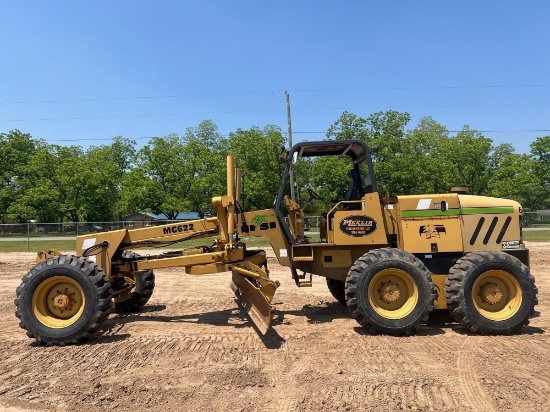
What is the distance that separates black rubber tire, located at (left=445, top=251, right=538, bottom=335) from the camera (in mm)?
5664

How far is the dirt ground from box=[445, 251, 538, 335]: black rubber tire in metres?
0.20

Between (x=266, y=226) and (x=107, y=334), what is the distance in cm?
286

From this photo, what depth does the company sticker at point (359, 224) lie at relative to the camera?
6305 mm

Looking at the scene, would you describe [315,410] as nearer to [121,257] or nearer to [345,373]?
[345,373]

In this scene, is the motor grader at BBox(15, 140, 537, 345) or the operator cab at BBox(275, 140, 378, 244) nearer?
the motor grader at BBox(15, 140, 537, 345)

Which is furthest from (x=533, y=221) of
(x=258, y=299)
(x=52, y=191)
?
(x=52, y=191)

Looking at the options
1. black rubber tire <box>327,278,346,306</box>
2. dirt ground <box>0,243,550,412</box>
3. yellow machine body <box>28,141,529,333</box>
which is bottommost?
dirt ground <box>0,243,550,412</box>

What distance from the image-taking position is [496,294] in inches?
231

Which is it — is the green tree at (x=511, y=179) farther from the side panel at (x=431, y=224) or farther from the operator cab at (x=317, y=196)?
the side panel at (x=431, y=224)

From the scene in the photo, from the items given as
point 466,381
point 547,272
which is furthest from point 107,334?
point 547,272

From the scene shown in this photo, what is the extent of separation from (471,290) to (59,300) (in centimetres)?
580

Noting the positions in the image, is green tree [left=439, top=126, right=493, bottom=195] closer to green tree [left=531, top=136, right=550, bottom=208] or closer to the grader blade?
green tree [left=531, top=136, right=550, bottom=208]

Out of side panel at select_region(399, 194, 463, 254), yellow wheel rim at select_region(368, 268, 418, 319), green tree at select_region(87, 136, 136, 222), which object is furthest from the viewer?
green tree at select_region(87, 136, 136, 222)

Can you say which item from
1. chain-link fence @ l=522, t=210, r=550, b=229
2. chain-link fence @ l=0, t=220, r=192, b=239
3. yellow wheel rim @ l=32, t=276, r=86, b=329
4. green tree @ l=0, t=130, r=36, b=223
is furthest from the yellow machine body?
green tree @ l=0, t=130, r=36, b=223
